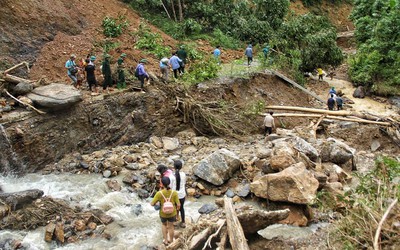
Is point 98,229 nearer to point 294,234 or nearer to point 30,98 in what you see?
point 294,234

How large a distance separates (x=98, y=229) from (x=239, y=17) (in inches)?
626

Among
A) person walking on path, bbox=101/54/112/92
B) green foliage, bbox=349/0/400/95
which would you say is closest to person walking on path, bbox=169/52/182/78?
person walking on path, bbox=101/54/112/92

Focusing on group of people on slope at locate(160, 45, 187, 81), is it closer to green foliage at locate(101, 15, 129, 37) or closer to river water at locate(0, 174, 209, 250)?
green foliage at locate(101, 15, 129, 37)

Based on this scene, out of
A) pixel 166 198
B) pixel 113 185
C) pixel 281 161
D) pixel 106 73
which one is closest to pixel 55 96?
pixel 106 73

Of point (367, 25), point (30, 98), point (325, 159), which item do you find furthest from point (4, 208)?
point (367, 25)

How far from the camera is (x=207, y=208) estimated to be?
331 inches

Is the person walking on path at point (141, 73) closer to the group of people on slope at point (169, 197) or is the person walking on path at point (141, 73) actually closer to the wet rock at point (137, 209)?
the wet rock at point (137, 209)

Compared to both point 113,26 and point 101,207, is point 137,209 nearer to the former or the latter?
point 101,207

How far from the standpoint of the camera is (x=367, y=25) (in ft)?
69.7

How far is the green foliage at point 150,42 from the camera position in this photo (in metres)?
15.7

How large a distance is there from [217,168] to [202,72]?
5258 mm

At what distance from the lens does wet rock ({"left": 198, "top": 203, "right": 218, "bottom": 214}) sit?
328 inches

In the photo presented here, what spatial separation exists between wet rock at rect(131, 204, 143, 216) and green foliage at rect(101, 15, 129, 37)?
30.0 ft

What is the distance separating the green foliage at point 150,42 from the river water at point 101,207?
719 centimetres
